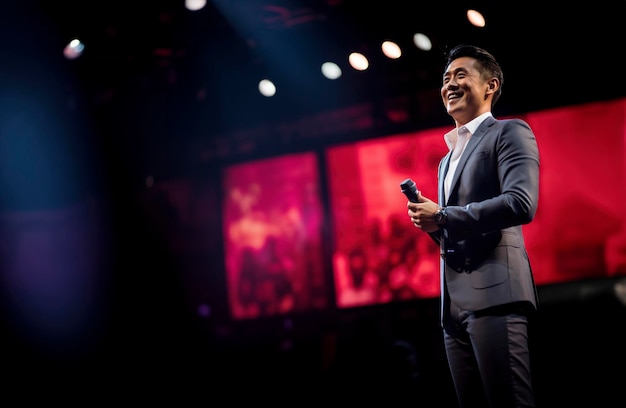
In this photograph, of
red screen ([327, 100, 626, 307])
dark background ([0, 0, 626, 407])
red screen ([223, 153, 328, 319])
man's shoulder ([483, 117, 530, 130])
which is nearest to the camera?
man's shoulder ([483, 117, 530, 130])

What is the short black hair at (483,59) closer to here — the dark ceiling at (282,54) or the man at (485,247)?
the man at (485,247)

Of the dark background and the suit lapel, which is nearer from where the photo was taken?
the suit lapel

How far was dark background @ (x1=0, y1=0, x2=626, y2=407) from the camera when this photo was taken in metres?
4.47

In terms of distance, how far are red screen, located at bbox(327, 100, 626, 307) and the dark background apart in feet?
A: 0.51

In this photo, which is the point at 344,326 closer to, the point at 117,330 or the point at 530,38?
the point at 117,330

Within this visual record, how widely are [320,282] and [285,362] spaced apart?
2.86 ft

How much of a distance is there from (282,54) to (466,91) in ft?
11.6

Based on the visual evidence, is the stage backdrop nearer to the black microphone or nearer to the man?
the man

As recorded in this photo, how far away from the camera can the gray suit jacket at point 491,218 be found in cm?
163

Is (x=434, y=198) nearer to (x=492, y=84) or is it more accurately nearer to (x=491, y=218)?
(x=492, y=84)

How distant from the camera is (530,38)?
478 cm

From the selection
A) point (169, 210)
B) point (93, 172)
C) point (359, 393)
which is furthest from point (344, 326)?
point (93, 172)

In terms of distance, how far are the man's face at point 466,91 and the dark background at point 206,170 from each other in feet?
8.37

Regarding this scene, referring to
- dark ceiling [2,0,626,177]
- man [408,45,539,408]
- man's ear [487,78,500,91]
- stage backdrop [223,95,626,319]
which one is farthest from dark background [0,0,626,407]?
man's ear [487,78,500,91]
